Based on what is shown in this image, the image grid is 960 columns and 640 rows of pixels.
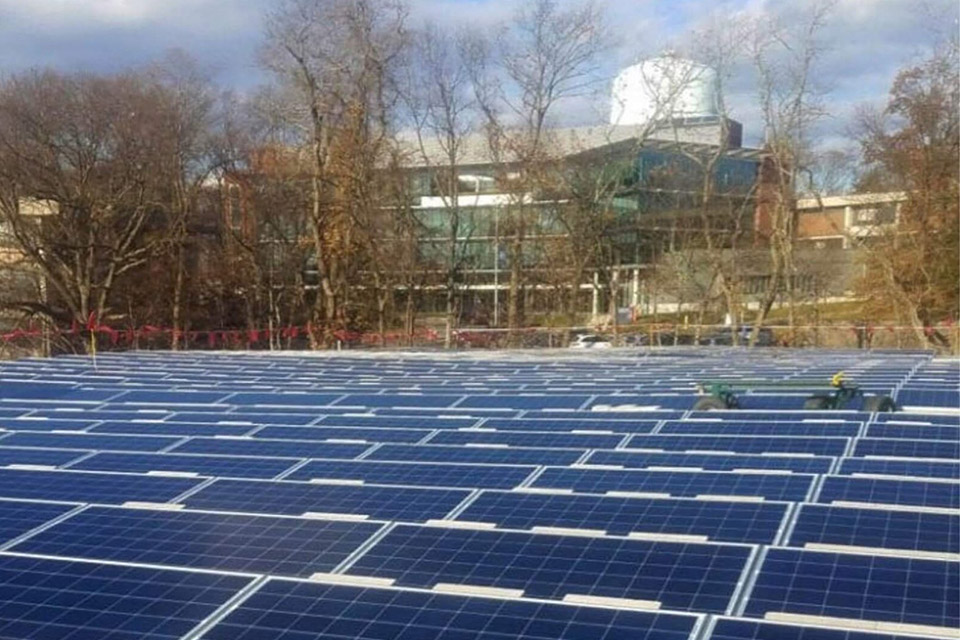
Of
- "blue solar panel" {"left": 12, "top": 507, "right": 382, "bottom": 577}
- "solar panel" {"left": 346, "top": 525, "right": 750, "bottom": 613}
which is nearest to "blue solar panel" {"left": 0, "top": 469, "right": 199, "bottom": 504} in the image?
"blue solar panel" {"left": 12, "top": 507, "right": 382, "bottom": 577}

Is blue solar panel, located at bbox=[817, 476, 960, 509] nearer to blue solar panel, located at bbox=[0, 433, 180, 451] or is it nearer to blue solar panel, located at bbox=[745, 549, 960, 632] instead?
blue solar panel, located at bbox=[745, 549, 960, 632]

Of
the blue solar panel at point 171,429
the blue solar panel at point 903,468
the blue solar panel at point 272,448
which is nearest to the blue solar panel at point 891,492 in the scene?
the blue solar panel at point 903,468

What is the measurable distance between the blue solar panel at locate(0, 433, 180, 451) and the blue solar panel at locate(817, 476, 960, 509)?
647 cm

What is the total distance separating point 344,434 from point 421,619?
616 cm

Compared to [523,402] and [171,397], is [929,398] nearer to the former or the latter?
[523,402]

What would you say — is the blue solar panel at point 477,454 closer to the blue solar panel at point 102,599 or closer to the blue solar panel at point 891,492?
the blue solar panel at point 891,492

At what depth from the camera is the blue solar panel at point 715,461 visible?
8086 mm

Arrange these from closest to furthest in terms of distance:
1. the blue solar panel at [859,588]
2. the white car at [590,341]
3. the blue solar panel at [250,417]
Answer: the blue solar panel at [859,588] < the blue solar panel at [250,417] < the white car at [590,341]

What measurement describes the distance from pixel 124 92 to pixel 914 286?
32587mm

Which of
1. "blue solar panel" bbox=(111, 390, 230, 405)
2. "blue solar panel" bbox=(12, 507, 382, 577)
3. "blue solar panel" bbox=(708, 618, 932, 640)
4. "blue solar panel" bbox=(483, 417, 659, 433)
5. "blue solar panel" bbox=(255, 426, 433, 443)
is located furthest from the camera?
"blue solar panel" bbox=(111, 390, 230, 405)

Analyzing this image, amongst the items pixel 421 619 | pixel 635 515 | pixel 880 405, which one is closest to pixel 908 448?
pixel 880 405

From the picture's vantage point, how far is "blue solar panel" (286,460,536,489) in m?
7.67

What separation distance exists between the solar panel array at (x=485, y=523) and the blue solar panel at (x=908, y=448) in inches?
1.5

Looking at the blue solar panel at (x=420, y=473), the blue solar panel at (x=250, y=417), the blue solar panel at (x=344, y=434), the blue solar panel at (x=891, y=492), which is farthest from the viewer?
the blue solar panel at (x=250, y=417)
